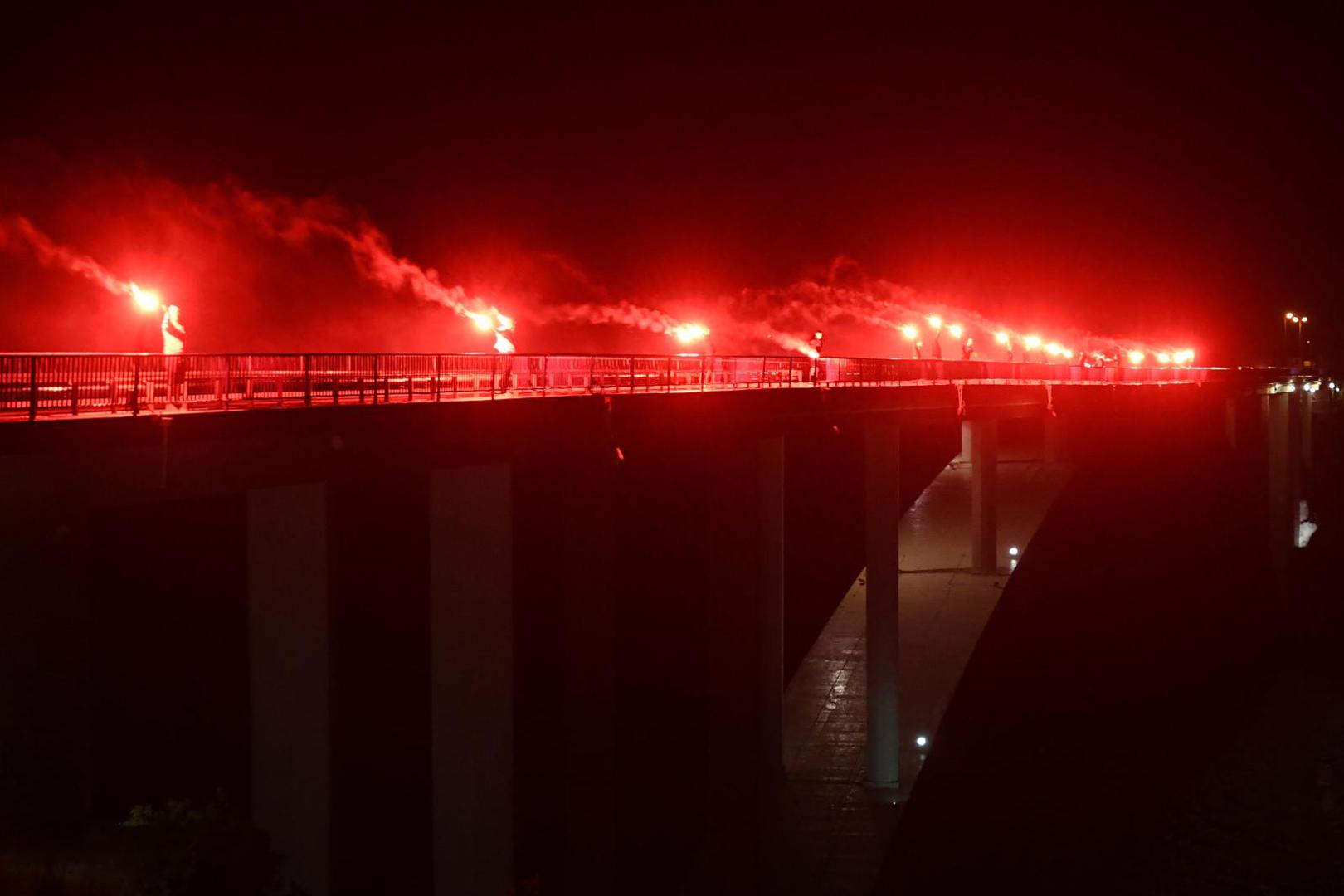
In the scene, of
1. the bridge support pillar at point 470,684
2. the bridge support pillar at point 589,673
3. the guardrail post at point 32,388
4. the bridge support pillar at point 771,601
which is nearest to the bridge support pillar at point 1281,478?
the bridge support pillar at point 771,601

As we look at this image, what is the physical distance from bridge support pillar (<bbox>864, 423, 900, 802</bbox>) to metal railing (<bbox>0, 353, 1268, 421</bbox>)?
4.56ft

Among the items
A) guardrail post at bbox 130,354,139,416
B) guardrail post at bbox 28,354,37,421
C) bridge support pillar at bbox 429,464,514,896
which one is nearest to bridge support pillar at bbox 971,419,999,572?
bridge support pillar at bbox 429,464,514,896

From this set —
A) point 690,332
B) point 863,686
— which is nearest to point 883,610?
point 863,686

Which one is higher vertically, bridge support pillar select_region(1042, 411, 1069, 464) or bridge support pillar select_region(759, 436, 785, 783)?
bridge support pillar select_region(1042, 411, 1069, 464)

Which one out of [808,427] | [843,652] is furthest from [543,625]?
[843,652]

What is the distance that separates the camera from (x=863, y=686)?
78.1 ft

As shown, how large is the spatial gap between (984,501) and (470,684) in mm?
20285

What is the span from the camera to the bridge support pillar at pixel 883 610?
71.1ft

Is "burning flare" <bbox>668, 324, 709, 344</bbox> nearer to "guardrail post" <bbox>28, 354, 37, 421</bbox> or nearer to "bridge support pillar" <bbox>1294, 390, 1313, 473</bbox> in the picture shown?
"guardrail post" <bbox>28, 354, 37, 421</bbox>

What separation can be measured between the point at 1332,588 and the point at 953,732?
34428mm

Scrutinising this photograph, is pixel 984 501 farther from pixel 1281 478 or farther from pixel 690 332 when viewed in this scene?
pixel 1281 478

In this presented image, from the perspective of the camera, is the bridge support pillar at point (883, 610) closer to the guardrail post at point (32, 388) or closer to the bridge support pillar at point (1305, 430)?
the guardrail post at point (32, 388)

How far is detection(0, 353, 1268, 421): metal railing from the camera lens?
8.67 metres

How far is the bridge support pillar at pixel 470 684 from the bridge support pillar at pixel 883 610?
10832mm
